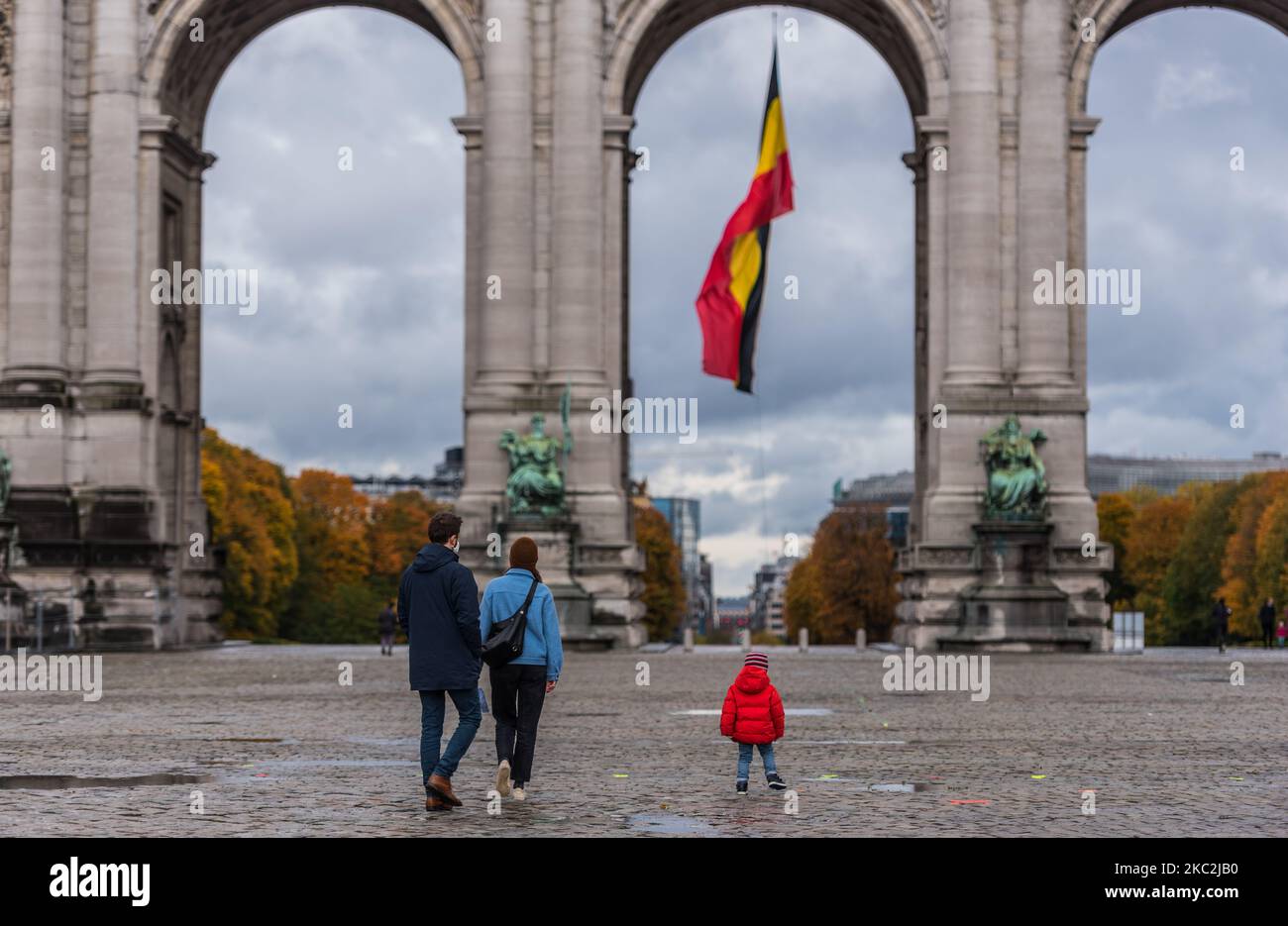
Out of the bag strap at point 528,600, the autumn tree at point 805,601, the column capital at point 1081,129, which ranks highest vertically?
the column capital at point 1081,129

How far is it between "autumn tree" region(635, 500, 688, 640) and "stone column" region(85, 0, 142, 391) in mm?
70755

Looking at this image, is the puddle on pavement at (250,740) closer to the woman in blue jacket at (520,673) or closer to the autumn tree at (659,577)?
the woman in blue jacket at (520,673)

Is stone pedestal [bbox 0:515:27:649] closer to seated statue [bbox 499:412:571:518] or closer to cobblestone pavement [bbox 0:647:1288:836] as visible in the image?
seated statue [bbox 499:412:571:518]

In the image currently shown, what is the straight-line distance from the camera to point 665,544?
128500 millimetres

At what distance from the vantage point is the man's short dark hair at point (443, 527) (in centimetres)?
1585

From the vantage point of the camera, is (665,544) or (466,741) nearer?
(466,741)

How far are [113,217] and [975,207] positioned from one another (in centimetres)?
1987

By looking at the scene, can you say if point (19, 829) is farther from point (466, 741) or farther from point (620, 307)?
point (620, 307)

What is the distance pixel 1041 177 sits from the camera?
49656 mm

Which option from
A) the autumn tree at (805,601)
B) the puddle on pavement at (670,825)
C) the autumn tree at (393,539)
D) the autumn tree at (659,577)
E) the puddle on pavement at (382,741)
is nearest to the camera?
the puddle on pavement at (670,825)

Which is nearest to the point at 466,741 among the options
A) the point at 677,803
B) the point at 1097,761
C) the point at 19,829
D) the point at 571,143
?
the point at 677,803

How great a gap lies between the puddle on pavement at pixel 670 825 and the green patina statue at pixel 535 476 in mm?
33136

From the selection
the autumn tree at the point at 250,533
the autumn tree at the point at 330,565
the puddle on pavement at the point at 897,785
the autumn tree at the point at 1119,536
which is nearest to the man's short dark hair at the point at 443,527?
the puddle on pavement at the point at 897,785
